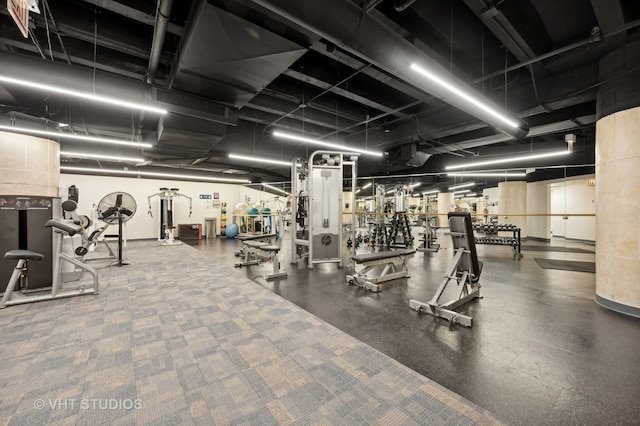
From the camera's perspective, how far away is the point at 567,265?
6.05 metres

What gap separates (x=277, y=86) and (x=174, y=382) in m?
5.29

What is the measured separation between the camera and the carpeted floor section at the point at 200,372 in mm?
1551

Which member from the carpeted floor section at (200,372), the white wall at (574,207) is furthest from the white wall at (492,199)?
the carpeted floor section at (200,372)

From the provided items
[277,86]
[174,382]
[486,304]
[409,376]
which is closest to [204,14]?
[277,86]

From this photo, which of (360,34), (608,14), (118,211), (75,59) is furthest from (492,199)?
(75,59)

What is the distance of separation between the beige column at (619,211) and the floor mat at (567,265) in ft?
9.26

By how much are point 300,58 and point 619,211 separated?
5235mm

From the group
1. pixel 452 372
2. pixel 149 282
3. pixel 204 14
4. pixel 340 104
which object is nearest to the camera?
pixel 452 372

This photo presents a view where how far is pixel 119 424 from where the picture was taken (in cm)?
148

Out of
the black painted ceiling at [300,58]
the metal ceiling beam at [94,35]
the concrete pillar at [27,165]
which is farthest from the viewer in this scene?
the concrete pillar at [27,165]

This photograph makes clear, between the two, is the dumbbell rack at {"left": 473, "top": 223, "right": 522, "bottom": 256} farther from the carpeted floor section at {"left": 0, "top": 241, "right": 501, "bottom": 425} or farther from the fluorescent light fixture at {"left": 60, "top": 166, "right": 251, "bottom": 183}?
the fluorescent light fixture at {"left": 60, "top": 166, "right": 251, "bottom": 183}

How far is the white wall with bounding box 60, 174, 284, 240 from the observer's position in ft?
33.1

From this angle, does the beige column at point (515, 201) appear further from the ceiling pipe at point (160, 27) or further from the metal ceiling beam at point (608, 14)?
the ceiling pipe at point (160, 27)

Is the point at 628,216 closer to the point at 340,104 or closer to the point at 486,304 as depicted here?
the point at 486,304
